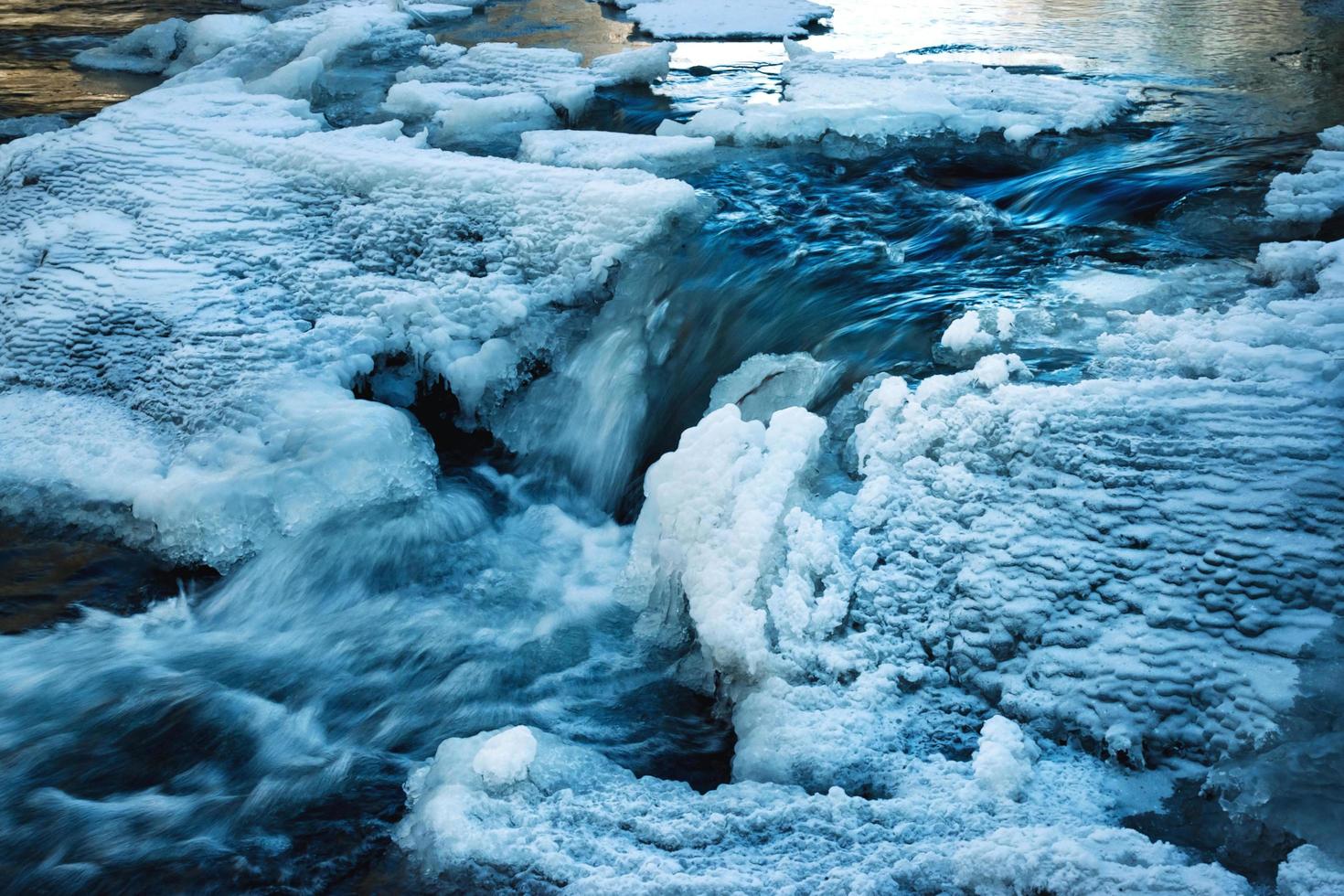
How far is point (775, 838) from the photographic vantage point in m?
2.00

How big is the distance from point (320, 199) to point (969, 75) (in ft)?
12.7

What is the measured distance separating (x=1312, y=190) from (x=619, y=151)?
3.05 meters

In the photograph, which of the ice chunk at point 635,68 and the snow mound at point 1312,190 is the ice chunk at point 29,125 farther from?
the snow mound at point 1312,190

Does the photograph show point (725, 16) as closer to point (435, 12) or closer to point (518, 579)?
point (435, 12)

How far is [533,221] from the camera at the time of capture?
170 inches

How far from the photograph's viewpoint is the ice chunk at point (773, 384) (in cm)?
348

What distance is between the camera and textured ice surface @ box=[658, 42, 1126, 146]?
17.8ft

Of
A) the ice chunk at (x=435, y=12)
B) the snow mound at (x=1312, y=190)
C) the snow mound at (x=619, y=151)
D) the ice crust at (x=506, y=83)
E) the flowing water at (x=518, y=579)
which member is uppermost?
the ice chunk at (x=435, y=12)

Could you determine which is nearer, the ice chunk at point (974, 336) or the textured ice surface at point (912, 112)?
the ice chunk at point (974, 336)

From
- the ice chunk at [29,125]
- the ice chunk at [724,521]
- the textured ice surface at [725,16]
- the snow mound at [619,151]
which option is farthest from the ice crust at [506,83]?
the ice chunk at [724,521]

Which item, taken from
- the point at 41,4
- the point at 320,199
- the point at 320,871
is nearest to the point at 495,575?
the point at 320,871

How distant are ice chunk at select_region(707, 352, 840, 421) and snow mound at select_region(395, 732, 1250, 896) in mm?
1548

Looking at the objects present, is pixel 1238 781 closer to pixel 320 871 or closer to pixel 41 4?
pixel 320 871

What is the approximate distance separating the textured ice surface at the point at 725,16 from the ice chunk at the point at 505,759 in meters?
7.09
